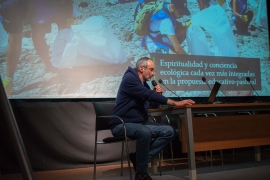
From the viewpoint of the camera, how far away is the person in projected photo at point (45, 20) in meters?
3.89

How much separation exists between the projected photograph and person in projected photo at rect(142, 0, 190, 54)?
0.6 inches

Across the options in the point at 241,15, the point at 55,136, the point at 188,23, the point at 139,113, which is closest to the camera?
the point at 139,113

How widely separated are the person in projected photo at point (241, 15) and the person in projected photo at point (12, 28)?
3.15 metres

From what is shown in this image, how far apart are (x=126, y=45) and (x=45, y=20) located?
110cm

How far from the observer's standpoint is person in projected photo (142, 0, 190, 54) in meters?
4.45

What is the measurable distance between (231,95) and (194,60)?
2.58 ft

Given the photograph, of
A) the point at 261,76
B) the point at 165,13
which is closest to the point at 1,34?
the point at 165,13

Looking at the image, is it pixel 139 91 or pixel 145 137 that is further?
pixel 139 91

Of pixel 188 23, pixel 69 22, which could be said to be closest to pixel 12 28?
pixel 69 22

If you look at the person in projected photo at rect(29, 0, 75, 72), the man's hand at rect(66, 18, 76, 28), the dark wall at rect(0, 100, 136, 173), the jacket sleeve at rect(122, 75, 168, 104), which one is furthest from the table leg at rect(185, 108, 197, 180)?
the man's hand at rect(66, 18, 76, 28)

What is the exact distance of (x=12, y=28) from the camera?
12.4ft

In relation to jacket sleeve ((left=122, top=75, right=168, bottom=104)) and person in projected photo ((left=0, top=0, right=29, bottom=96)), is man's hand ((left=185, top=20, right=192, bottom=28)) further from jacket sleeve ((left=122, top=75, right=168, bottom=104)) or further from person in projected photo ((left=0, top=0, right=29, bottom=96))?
person in projected photo ((left=0, top=0, right=29, bottom=96))

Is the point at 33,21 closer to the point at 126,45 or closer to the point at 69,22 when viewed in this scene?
the point at 69,22

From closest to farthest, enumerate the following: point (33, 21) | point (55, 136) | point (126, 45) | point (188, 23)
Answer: point (33, 21), point (55, 136), point (126, 45), point (188, 23)
